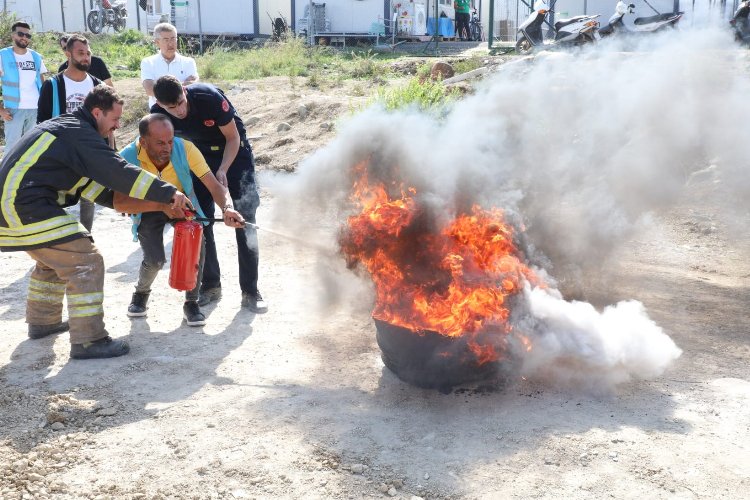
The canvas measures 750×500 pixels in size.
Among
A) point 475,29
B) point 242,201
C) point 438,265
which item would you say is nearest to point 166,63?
point 242,201

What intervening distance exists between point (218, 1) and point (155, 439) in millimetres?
22862

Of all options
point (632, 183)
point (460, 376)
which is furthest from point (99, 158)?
point (632, 183)

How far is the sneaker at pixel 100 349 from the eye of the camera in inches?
195

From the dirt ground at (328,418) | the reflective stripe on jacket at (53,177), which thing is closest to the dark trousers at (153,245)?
the dirt ground at (328,418)

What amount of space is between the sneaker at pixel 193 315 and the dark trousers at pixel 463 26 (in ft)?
71.4

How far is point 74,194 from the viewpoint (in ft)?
16.5

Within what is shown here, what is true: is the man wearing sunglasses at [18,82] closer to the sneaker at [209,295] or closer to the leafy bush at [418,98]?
the sneaker at [209,295]

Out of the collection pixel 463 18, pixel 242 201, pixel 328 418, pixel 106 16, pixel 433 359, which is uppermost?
pixel 106 16

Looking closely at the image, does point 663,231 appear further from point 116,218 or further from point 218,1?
point 218,1

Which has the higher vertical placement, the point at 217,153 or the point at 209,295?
the point at 217,153

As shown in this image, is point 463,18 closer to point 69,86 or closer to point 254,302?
point 69,86

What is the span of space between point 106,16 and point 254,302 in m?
25.5

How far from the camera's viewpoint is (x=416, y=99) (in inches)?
332

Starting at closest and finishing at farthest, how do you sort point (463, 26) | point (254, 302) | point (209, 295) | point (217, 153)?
point (217, 153)
point (254, 302)
point (209, 295)
point (463, 26)
